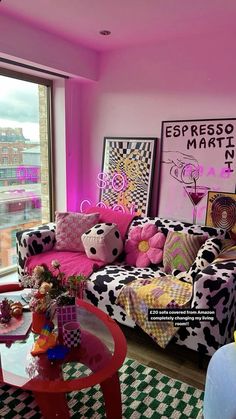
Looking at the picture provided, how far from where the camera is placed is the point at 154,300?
2.12 m

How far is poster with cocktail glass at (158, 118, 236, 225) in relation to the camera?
2826 mm

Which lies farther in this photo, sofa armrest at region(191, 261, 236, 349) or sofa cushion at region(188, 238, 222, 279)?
sofa cushion at region(188, 238, 222, 279)

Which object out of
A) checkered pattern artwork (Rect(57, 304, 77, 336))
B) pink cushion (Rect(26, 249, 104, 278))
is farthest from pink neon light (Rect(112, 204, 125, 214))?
checkered pattern artwork (Rect(57, 304, 77, 336))

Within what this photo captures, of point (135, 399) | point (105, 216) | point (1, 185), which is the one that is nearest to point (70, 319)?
point (135, 399)

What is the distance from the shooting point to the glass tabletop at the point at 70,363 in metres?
1.39

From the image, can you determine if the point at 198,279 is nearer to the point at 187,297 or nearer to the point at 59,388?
the point at 187,297

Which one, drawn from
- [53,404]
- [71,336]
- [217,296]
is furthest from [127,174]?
[53,404]

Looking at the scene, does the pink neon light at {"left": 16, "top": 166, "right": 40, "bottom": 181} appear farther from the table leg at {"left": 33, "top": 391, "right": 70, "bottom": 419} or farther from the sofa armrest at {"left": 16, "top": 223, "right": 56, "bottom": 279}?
the table leg at {"left": 33, "top": 391, "right": 70, "bottom": 419}

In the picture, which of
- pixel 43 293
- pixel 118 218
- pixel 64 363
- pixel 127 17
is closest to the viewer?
pixel 64 363

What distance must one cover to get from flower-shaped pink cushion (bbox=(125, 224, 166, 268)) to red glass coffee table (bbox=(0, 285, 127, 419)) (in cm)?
97

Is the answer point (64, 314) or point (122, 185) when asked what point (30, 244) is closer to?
point (122, 185)

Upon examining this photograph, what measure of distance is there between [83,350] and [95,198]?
2.33 m

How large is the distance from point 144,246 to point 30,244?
1026 millimetres

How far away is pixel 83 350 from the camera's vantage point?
63.3 inches
